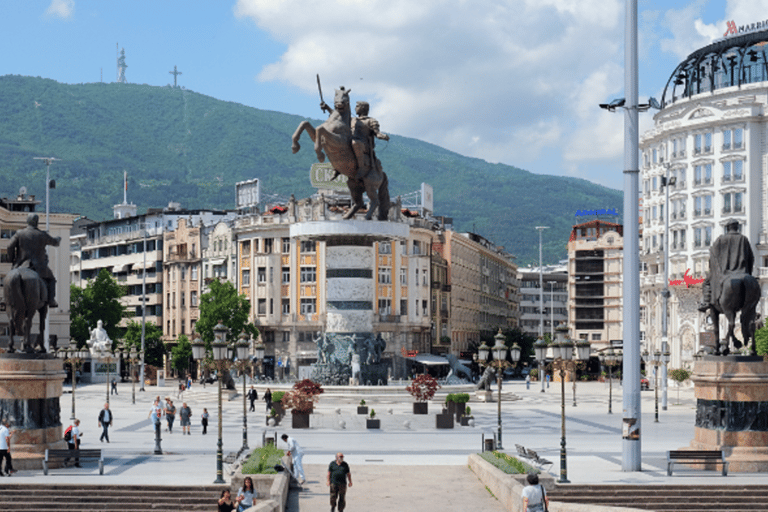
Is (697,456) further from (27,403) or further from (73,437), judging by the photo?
(27,403)

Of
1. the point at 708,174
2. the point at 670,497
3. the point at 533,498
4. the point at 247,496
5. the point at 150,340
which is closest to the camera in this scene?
the point at 533,498

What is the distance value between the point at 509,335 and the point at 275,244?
163 ft

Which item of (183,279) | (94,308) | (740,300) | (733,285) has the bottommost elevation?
(94,308)

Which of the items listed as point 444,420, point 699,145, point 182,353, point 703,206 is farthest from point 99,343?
point 699,145

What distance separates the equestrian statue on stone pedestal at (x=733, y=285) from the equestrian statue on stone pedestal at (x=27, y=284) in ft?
66.9

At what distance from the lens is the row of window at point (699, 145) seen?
105 meters

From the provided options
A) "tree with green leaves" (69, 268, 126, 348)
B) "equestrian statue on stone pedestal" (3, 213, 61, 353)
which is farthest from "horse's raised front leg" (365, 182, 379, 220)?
"tree with green leaves" (69, 268, 126, 348)

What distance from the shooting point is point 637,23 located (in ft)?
100

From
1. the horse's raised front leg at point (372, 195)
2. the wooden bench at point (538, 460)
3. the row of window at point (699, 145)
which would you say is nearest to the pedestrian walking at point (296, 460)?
the wooden bench at point (538, 460)

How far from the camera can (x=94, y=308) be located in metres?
120

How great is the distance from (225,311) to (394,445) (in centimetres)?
6529

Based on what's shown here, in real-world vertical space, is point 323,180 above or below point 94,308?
above

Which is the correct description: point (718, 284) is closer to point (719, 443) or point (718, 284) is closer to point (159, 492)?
point (719, 443)

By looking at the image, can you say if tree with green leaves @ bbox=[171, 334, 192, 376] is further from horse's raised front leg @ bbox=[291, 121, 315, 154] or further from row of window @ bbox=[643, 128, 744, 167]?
horse's raised front leg @ bbox=[291, 121, 315, 154]
